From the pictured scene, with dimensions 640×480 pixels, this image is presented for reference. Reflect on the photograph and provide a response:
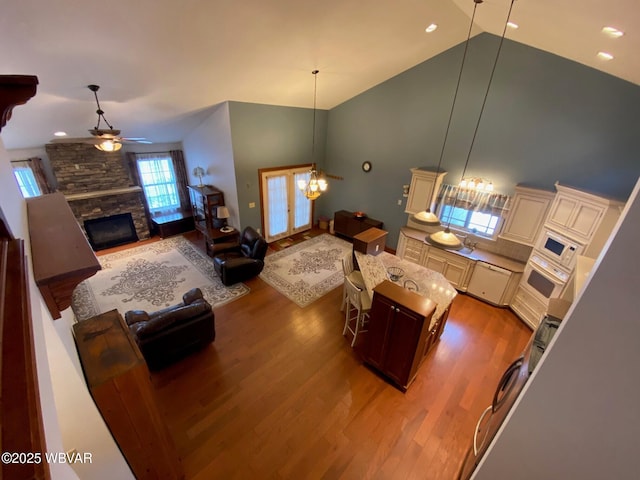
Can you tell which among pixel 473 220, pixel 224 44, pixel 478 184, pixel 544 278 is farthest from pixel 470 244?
pixel 224 44

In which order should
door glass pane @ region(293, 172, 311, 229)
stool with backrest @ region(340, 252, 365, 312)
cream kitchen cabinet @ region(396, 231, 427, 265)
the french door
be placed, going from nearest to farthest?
stool with backrest @ region(340, 252, 365, 312) < cream kitchen cabinet @ region(396, 231, 427, 265) < the french door < door glass pane @ region(293, 172, 311, 229)


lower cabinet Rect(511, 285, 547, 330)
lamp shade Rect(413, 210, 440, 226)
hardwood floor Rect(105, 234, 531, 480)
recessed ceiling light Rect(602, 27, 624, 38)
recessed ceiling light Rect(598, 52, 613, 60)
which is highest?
recessed ceiling light Rect(598, 52, 613, 60)

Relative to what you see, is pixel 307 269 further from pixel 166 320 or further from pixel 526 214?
pixel 526 214

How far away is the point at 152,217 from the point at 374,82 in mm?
6843

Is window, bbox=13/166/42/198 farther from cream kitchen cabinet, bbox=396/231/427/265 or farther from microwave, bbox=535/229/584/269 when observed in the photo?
microwave, bbox=535/229/584/269

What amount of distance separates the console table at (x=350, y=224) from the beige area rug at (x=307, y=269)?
0.29 m

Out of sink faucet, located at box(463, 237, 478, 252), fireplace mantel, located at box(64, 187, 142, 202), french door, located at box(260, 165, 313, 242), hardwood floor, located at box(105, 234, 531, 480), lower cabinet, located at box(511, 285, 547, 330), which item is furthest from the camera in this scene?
french door, located at box(260, 165, 313, 242)

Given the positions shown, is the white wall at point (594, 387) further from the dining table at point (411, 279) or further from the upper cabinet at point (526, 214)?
the upper cabinet at point (526, 214)

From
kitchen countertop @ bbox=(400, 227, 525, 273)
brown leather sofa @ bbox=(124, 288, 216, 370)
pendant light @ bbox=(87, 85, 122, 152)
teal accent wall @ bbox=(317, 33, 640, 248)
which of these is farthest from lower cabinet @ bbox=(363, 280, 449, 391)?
pendant light @ bbox=(87, 85, 122, 152)

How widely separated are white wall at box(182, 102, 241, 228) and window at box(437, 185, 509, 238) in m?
4.65

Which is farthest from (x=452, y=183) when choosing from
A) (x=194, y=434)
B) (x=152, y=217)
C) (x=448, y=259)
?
(x=152, y=217)

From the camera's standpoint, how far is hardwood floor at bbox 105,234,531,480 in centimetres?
264

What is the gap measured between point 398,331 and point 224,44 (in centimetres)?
409

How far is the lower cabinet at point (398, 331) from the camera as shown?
9.47ft
